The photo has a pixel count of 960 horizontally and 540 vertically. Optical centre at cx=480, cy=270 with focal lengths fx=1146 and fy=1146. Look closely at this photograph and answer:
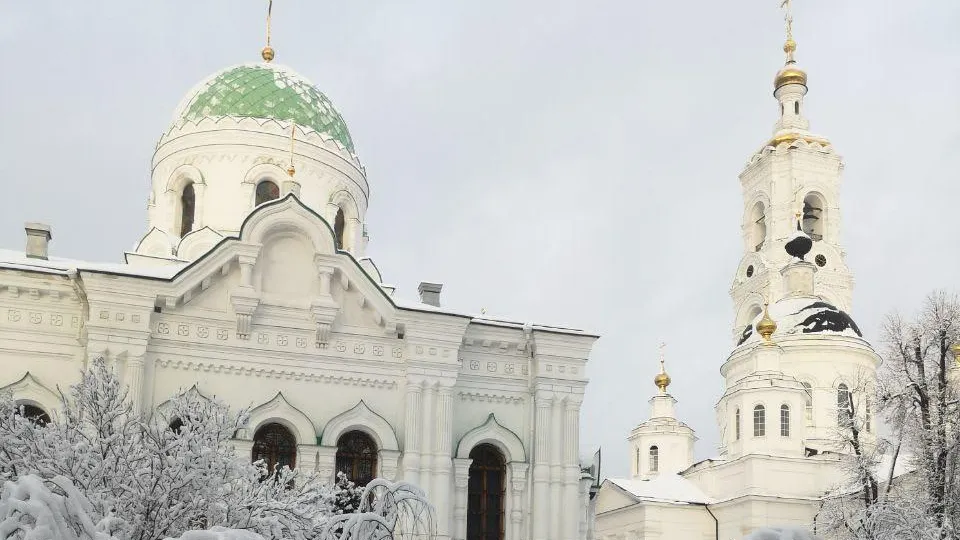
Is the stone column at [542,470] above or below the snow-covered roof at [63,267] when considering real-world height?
below

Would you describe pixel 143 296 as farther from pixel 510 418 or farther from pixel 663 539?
pixel 663 539

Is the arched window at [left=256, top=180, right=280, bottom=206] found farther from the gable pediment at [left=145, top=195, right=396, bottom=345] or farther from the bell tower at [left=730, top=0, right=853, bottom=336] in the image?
the bell tower at [left=730, top=0, right=853, bottom=336]

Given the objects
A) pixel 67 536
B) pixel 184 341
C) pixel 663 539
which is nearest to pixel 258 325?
pixel 184 341

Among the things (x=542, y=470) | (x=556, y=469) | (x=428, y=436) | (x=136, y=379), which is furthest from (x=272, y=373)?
(x=556, y=469)

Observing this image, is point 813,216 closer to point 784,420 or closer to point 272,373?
point 784,420

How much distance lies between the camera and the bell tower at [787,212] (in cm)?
5072

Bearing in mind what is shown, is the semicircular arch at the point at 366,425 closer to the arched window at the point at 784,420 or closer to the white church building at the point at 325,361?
the white church building at the point at 325,361

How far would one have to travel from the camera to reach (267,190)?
25219 mm

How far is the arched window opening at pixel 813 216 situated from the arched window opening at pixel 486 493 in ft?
113

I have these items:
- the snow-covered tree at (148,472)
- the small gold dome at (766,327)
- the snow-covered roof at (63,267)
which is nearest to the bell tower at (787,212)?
the small gold dome at (766,327)

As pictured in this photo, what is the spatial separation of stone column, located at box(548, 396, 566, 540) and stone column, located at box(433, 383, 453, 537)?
1.91m

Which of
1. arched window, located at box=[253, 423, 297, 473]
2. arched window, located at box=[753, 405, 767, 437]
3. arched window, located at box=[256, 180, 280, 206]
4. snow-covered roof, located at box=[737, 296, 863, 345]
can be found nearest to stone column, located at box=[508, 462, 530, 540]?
arched window, located at box=[253, 423, 297, 473]

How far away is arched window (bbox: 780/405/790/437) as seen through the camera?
4003cm

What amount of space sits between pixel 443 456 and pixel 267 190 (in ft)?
27.1
